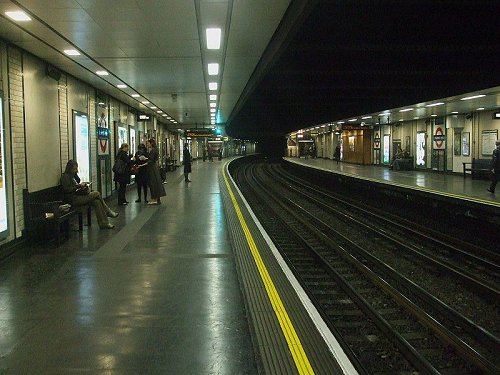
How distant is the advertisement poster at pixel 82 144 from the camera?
1183 cm

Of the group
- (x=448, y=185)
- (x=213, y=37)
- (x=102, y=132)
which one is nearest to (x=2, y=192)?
(x=213, y=37)

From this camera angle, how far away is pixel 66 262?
6988 mm

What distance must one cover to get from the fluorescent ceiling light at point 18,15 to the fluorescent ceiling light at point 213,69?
16.0ft

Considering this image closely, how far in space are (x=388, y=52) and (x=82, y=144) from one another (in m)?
7.16

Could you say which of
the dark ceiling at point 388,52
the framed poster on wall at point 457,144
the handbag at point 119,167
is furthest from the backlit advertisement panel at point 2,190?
the framed poster on wall at point 457,144

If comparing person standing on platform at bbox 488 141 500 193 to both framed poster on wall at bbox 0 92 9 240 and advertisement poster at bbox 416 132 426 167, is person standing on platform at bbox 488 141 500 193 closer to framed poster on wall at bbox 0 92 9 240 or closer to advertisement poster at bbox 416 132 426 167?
advertisement poster at bbox 416 132 426 167

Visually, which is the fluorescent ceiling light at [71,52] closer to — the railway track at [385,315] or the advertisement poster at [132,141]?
the railway track at [385,315]

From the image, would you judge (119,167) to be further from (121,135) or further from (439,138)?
(439,138)

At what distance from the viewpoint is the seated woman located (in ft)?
31.2

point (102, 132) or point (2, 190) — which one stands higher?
point (102, 132)

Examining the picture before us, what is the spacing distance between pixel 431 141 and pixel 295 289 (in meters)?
24.6

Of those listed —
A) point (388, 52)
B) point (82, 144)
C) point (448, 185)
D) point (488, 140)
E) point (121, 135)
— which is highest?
point (388, 52)

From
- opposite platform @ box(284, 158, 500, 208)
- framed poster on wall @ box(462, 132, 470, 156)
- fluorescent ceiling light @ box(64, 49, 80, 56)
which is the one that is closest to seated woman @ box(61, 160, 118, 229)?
fluorescent ceiling light @ box(64, 49, 80, 56)

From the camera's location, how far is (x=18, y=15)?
21.5 feet
